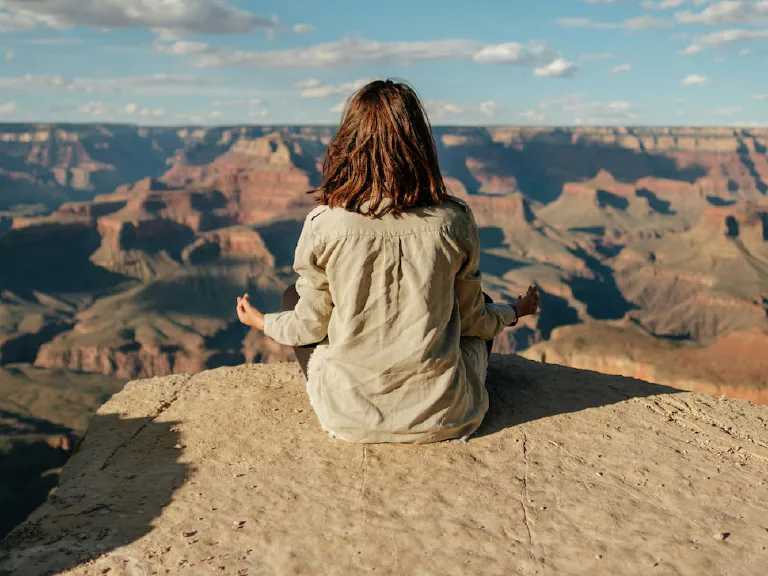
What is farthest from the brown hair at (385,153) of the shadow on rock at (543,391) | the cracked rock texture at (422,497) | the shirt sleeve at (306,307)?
the shadow on rock at (543,391)

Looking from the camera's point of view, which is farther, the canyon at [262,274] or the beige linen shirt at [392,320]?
the canyon at [262,274]

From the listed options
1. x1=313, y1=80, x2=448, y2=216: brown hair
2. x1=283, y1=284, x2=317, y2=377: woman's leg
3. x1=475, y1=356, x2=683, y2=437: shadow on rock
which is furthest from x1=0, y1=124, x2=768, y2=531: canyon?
x1=313, y1=80, x2=448, y2=216: brown hair

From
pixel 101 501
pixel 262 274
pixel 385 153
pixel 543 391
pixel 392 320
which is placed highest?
pixel 385 153

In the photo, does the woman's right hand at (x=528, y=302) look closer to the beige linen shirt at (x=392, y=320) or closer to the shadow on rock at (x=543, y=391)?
the beige linen shirt at (x=392, y=320)

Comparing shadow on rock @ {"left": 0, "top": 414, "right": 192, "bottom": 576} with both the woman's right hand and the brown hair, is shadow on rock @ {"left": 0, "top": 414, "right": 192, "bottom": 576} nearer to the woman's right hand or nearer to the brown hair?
the brown hair

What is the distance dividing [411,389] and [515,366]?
96.8 inches

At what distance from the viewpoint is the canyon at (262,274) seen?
3910 centimetres

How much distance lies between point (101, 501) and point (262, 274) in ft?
278

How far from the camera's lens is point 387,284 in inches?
131

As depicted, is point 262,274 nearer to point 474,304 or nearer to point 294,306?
point 294,306

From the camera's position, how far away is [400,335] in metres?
3.42

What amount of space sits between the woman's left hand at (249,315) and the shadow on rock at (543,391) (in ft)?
5.14

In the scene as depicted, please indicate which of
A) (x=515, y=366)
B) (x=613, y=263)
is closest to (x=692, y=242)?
(x=613, y=263)

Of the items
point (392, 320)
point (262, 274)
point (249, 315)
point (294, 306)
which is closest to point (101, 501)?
point (249, 315)
